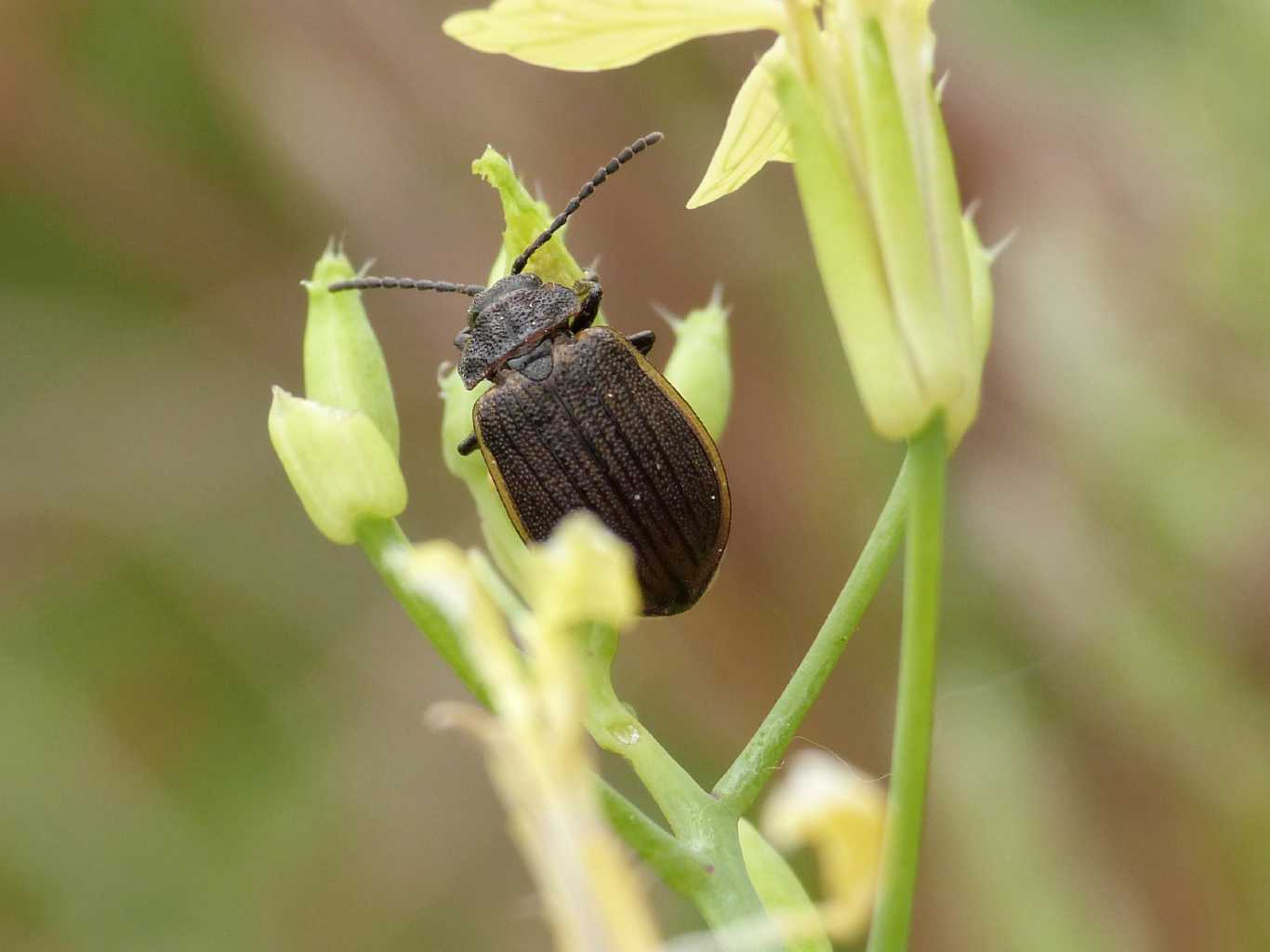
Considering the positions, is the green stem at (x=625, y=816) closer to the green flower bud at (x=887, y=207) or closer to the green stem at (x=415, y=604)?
the green stem at (x=415, y=604)

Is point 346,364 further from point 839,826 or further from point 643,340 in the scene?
point 839,826

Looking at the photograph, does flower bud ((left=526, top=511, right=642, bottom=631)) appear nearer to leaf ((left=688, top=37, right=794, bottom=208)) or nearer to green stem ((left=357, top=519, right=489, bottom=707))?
green stem ((left=357, top=519, right=489, bottom=707))

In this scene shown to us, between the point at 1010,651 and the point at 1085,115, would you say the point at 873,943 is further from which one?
the point at 1085,115

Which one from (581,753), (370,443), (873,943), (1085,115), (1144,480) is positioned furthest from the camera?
(1085,115)

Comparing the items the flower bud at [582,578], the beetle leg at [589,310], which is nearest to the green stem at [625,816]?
the flower bud at [582,578]

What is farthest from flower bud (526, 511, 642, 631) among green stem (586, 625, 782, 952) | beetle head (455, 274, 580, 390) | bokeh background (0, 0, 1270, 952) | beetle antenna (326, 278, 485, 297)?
bokeh background (0, 0, 1270, 952)

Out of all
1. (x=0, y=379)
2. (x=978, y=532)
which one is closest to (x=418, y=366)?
(x=0, y=379)

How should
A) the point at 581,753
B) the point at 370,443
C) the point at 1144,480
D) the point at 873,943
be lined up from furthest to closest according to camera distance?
1. the point at 1144,480
2. the point at 370,443
3. the point at 873,943
4. the point at 581,753

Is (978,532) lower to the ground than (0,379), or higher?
lower
